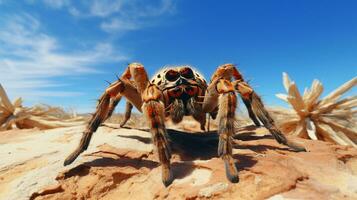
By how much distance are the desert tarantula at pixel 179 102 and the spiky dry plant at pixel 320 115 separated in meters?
1.32

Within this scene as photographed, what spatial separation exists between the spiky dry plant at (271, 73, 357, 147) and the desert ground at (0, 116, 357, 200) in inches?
65.2

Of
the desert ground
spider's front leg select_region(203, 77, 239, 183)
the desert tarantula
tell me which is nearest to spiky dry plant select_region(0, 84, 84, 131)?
the desert tarantula

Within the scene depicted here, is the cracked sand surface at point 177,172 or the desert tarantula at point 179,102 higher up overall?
the desert tarantula at point 179,102

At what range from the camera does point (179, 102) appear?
5.10 metres

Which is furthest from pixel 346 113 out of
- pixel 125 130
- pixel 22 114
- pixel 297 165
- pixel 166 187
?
pixel 22 114

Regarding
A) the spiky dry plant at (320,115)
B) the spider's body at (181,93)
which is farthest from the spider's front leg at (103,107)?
the spiky dry plant at (320,115)

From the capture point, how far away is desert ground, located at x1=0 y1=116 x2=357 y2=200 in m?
3.25

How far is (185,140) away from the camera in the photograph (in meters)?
5.26

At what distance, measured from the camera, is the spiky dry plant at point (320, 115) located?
21.8 feet

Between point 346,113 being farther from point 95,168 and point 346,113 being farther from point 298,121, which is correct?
point 95,168

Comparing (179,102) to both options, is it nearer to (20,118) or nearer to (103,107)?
(103,107)

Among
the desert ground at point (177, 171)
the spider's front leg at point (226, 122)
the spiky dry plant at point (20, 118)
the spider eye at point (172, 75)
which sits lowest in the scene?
the desert ground at point (177, 171)

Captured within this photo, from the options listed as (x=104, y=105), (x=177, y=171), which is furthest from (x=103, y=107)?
(x=177, y=171)

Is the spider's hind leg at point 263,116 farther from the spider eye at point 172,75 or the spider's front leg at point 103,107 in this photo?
the spider's front leg at point 103,107
